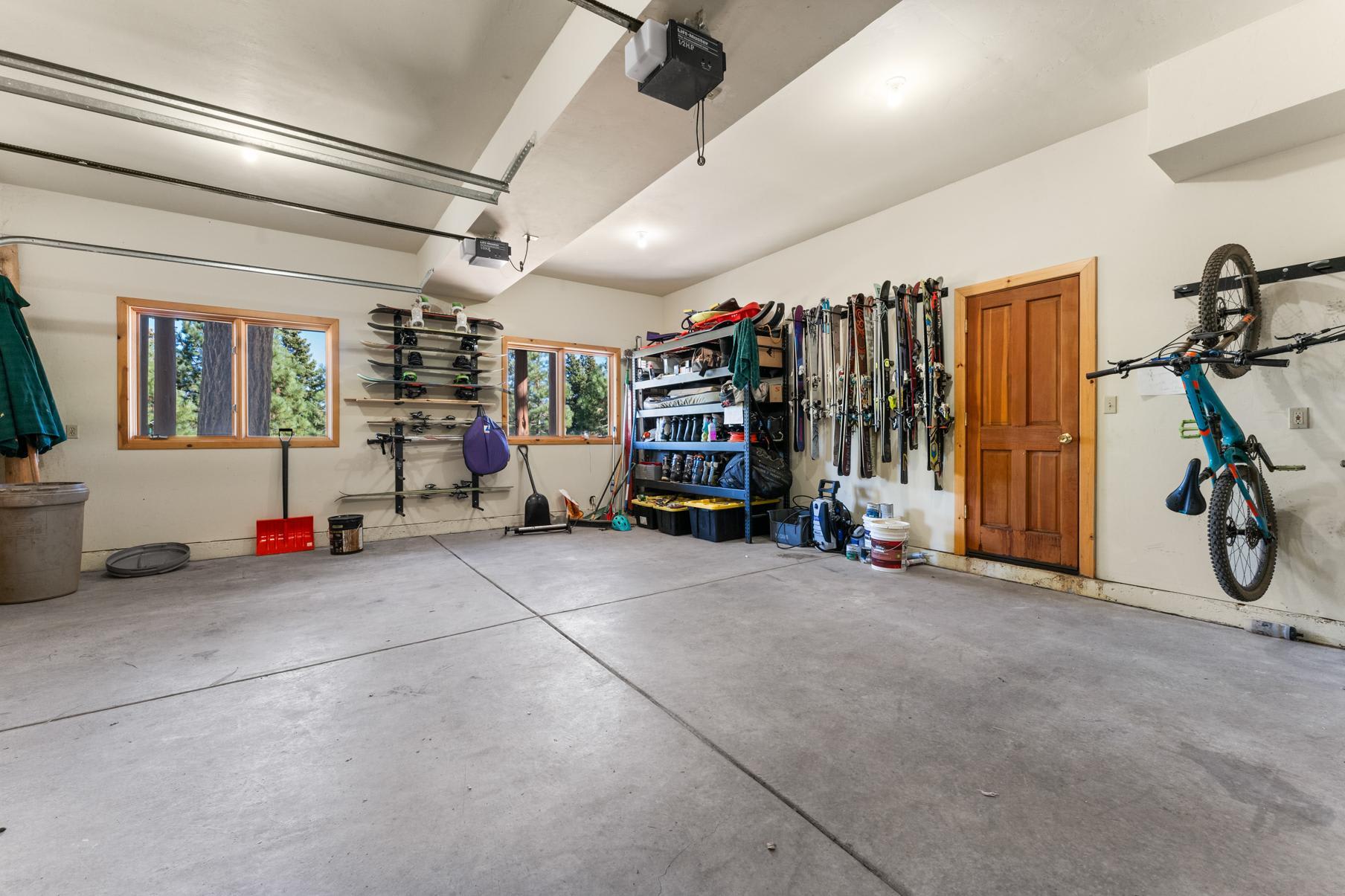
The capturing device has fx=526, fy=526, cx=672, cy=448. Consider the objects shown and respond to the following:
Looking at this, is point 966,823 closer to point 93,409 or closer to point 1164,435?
point 1164,435

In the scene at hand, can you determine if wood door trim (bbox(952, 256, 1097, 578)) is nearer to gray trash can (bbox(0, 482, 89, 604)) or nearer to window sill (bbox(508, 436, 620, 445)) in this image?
window sill (bbox(508, 436, 620, 445))

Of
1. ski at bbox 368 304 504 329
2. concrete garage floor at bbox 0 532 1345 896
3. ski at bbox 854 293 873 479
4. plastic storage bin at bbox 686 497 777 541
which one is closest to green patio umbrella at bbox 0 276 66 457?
concrete garage floor at bbox 0 532 1345 896

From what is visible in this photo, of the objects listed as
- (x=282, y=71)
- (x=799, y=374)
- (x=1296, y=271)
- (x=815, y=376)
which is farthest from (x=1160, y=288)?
(x=282, y=71)

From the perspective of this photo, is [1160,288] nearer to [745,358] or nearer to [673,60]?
[745,358]

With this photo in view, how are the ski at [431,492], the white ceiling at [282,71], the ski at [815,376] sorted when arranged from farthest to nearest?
the ski at [431,492]
the ski at [815,376]
the white ceiling at [282,71]

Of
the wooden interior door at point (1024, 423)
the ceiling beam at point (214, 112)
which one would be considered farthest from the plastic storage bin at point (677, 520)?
the ceiling beam at point (214, 112)

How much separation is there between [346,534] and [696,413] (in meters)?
3.89

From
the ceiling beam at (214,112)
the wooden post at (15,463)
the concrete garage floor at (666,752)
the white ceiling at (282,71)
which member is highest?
the white ceiling at (282,71)

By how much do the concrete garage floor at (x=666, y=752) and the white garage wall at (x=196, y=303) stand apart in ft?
5.97

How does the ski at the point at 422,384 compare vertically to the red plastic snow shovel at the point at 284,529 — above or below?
above

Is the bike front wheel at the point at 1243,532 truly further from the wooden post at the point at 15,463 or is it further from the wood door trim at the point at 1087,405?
the wooden post at the point at 15,463

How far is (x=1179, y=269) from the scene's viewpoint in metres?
3.30

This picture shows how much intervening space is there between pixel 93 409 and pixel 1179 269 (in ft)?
27.8

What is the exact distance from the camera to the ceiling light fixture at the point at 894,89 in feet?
10.1
